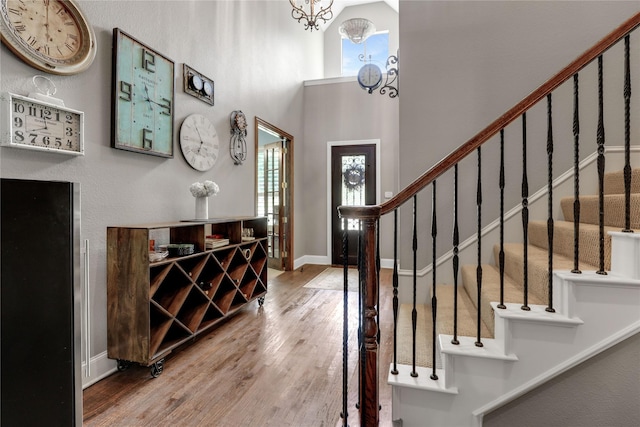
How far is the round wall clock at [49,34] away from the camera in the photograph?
5.11ft

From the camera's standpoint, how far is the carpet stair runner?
1657 millimetres

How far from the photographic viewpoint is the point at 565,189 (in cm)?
259

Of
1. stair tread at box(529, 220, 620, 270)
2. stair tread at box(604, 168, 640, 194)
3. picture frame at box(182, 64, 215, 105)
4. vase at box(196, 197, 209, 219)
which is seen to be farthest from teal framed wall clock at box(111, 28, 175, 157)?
stair tread at box(604, 168, 640, 194)

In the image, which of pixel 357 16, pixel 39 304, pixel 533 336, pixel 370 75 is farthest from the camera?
pixel 357 16

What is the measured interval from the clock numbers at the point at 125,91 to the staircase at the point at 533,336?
2.45 metres

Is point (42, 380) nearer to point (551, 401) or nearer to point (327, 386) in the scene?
point (327, 386)

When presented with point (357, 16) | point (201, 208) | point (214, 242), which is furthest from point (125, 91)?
point (357, 16)

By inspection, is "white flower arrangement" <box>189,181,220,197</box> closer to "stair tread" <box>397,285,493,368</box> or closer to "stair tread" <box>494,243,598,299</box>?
"stair tread" <box>397,285,493,368</box>

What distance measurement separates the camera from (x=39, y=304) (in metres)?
0.92

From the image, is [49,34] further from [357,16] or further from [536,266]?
[357,16]

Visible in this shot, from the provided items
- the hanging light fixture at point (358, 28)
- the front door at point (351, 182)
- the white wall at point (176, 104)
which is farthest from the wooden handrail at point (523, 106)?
the front door at point (351, 182)

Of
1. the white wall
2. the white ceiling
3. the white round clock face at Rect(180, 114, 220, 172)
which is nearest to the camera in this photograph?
the white wall

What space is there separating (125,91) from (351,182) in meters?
3.94

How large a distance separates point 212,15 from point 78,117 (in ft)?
6.27
